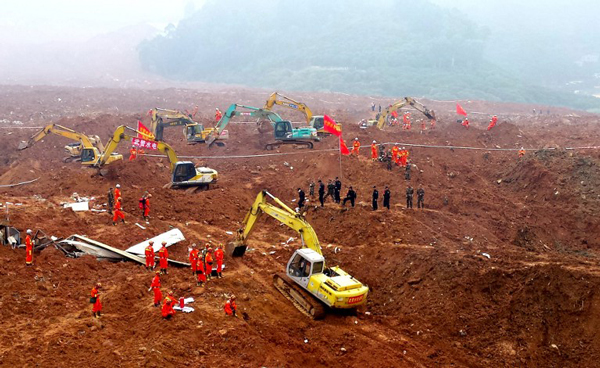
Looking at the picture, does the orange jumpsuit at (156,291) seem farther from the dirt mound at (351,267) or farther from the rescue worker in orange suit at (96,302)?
the rescue worker in orange suit at (96,302)

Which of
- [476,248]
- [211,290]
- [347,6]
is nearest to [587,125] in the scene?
[476,248]

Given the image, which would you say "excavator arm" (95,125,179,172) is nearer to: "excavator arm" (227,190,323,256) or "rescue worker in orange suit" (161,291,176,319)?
"excavator arm" (227,190,323,256)

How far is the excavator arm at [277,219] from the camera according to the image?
604 inches

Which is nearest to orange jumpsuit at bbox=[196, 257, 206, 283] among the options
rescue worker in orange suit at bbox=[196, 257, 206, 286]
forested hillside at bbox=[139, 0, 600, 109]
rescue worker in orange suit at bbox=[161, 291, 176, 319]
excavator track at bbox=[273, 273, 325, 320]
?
rescue worker in orange suit at bbox=[196, 257, 206, 286]

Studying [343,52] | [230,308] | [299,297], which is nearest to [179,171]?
[299,297]

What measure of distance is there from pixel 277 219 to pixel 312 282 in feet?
10.7

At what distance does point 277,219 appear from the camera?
1677cm

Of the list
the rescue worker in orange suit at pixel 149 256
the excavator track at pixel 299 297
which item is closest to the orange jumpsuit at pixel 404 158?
the excavator track at pixel 299 297

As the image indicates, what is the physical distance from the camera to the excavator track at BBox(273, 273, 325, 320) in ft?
44.9

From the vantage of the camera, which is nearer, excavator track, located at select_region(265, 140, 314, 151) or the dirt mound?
the dirt mound

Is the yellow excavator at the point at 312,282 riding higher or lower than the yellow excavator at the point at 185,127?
lower

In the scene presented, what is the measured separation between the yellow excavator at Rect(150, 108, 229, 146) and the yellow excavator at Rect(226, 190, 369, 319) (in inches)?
803

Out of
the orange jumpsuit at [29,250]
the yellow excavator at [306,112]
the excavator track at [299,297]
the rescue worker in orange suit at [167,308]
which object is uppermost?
the yellow excavator at [306,112]

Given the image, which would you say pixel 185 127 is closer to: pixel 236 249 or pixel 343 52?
pixel 236 249
